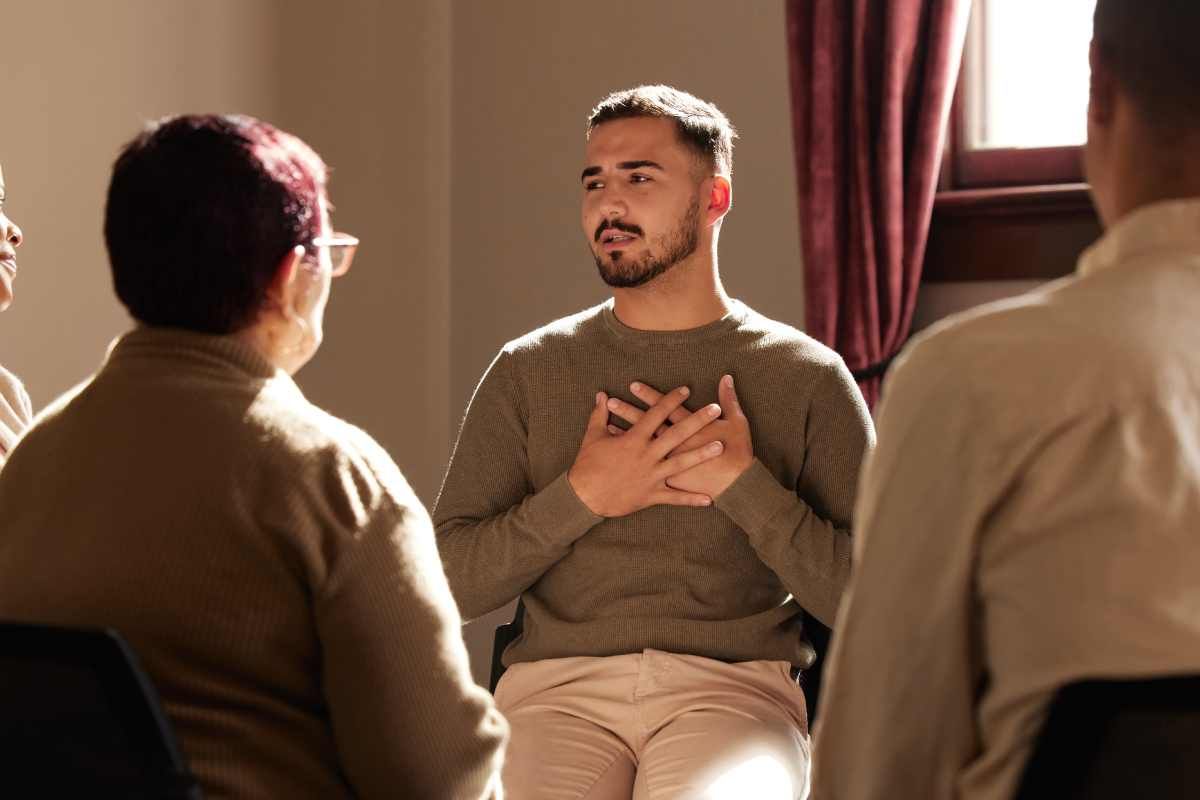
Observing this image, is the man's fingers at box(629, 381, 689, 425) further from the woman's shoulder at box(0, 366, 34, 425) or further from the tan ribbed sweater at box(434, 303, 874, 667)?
the woman's shoulder at box(0, 366, 34, 425)

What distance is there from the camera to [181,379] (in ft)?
4.33

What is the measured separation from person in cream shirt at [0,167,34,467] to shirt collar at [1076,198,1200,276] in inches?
60.2

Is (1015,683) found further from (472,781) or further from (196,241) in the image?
(196,241)

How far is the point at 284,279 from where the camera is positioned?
138 cm

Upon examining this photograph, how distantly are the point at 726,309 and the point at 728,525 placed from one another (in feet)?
1.17

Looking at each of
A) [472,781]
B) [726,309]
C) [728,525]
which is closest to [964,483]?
[472,781]

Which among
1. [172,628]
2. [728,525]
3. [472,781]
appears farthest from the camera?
[728,525]

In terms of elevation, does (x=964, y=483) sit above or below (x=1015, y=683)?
above

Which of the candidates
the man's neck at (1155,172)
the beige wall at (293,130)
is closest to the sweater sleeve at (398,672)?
the man's neck at (1155,172)

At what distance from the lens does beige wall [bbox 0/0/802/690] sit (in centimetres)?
319

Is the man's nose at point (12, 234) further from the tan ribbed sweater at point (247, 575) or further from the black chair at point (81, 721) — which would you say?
the black chair at point (81, 721)

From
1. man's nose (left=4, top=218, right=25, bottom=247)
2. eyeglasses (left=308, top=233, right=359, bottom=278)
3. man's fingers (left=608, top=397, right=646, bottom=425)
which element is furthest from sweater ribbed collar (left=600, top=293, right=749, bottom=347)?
man's nose (left=4, top=218, right=25, bottom=247)

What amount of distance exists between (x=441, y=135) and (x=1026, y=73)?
1451 millimetres

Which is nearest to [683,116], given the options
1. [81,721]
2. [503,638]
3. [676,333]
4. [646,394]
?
[676,333]
